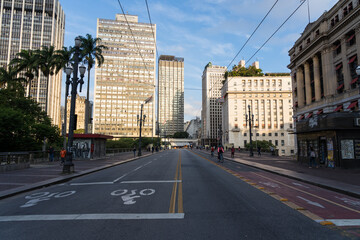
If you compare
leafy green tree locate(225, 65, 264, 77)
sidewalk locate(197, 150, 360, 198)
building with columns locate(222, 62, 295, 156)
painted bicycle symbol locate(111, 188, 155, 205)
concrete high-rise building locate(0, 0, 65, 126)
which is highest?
concrete high-rise building locate(0, 0, 65, 126)

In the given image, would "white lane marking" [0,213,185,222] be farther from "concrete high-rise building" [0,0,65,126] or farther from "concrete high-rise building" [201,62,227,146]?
"concrete high-rise building" [201,62,227,146]

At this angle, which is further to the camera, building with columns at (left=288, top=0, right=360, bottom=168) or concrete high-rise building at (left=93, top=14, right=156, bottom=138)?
concrete high-rise building at (left=93, top=14, right=156, bottom=138)

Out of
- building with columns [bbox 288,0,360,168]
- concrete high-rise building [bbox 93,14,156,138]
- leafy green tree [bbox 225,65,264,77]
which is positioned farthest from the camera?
concrete high-rise building [bbox 93,14,156,138]

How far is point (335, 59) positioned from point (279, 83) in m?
70.3

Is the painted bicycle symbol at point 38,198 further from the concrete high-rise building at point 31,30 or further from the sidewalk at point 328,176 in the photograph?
the concrete high-rise building at point 31,30

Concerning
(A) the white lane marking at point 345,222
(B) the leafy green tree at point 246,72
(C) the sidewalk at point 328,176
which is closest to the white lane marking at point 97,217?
Answer: (A) the white lane marking at point 345,222

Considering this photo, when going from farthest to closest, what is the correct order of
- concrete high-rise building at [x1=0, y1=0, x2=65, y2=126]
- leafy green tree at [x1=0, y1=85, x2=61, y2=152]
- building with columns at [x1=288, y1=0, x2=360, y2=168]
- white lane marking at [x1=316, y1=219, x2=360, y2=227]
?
concrete high-rise building at [x1=0, y1=0, x2=65, y2=126]
leafy green tree at [x1=0, y1=85, x2=61, y2=152]
building with columns at [x1=288, y1=0, x2=360, y2=168]
white lane marking at [x1=316, y1=219, x2=360, y2=227]

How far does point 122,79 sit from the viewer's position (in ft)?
413

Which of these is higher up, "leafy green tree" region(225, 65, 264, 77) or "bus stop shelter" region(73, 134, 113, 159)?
"leafy green tree" region(225, 65, 264, 77)

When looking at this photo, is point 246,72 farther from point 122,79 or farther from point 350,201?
point 350,201

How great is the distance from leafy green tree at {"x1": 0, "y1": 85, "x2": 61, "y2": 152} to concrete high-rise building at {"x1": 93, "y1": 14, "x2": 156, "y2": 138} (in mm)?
85832

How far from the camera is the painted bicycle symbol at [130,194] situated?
23.9 feet

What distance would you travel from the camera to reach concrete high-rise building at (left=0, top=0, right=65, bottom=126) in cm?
11975

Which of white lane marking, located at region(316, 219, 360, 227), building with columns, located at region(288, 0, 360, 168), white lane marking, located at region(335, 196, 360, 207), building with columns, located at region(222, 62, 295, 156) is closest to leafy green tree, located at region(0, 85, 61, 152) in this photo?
white lane marking, located at region(316, 219, 360, 227)
